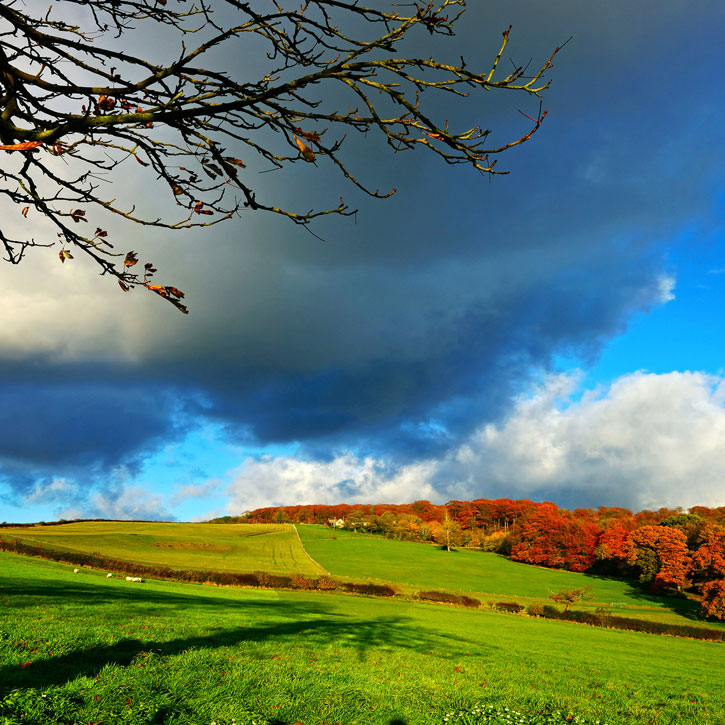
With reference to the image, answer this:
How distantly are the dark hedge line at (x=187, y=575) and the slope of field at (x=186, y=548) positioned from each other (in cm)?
1085

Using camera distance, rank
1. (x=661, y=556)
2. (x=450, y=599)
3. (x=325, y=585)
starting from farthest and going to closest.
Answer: (x=661, y=556), (x=450, y=599), (x=325, y=585)

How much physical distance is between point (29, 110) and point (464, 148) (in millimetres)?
4821

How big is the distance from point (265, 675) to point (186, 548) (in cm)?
8269

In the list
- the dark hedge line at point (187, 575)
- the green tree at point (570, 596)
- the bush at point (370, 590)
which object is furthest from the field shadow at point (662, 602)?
the dark hedge line at point (187, 575)

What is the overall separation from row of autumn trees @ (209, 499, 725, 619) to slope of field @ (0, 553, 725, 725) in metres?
59.3

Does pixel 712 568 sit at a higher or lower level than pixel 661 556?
higher

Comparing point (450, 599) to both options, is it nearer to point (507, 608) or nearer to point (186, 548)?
point (507, 608)

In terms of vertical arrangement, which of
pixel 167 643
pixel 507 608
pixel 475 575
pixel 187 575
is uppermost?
pixel 167 643

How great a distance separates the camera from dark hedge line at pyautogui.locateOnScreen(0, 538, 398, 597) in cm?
4181

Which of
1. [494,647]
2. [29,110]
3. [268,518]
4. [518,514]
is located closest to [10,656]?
[29,110]

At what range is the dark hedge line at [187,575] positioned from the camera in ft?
137

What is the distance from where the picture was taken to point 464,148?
4.56 meters

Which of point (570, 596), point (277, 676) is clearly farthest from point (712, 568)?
point (277, 676)

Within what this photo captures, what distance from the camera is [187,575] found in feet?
147
